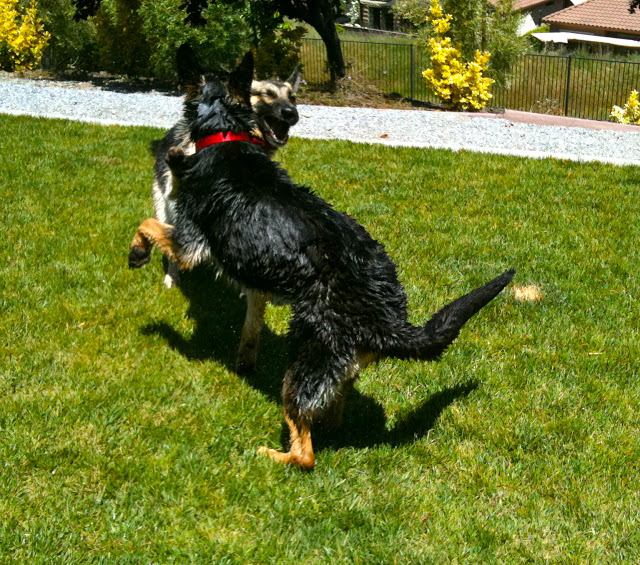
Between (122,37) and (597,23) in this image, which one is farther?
(597,23)

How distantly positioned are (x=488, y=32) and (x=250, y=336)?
11967mm

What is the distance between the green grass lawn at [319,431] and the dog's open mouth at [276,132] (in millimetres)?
1289

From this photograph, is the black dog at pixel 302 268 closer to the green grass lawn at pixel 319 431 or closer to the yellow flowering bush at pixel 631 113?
the green grass lawn at pixel 319 431

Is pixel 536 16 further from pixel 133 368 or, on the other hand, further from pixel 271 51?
pixel 133 368

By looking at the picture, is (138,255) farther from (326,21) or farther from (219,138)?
(326,21)

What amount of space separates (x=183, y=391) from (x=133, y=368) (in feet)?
1.32

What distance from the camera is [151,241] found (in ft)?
13.4

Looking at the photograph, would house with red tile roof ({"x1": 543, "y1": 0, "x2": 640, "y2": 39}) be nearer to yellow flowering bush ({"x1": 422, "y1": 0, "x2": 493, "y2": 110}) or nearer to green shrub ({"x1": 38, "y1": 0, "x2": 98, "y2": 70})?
yellow flowering bush ({"x1": 422, "y1": 0, "x2": 493, "y2": 110})

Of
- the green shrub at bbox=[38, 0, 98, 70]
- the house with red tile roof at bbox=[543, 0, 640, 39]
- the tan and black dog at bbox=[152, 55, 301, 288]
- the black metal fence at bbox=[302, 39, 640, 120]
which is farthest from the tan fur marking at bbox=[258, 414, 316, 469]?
the house with red tile roof at bbox=[543, 0, 640, 39]

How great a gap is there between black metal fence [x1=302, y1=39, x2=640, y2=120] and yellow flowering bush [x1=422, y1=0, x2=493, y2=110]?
1.95 metres

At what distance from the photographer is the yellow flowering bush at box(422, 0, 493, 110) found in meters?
12.5

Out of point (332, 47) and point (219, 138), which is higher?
point (332, 47)

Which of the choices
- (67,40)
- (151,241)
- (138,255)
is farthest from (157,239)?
(67,40)

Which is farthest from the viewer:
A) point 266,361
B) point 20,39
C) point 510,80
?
point 510,80
